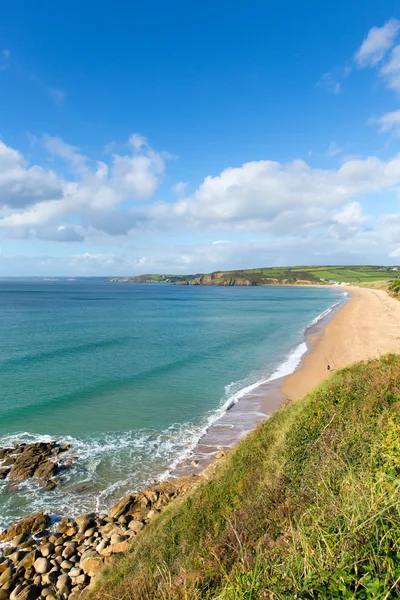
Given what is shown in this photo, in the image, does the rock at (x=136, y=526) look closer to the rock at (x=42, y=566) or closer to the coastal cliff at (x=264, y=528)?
the coastal cliff at (x=264, y=528)

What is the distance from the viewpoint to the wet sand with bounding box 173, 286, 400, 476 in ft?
59.6

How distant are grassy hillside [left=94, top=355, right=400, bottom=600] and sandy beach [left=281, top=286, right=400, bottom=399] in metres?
10.9

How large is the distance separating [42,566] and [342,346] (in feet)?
118

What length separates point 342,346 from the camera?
38375 millimetres

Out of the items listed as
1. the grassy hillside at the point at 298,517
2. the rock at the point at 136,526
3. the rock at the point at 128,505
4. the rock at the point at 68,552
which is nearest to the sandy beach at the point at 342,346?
the grassy hillside at the point at 298,517

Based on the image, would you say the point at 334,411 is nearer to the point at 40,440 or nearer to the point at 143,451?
the point at 143,451

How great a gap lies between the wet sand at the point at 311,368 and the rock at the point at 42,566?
246 inches

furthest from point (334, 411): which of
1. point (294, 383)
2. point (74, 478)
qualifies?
point (294, 383)

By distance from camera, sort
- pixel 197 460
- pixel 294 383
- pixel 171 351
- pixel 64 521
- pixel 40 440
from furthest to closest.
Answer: pixel 171 351 → pixel 294 383 → pixel 40 440 → pixel 197 460 → pixel 64 521

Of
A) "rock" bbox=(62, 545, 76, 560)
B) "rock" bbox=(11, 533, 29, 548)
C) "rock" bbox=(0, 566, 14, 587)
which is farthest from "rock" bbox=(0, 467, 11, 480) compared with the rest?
"rock" bbox=(62, 545, 76, 560)

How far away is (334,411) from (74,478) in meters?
11.9

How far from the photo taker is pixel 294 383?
26953mm

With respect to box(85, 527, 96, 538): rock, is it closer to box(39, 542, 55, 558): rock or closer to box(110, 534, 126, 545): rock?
box(110, 534, 126, 545): rock

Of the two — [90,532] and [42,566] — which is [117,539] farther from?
[42,566]
